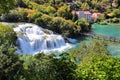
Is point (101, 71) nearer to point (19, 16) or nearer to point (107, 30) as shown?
point (19, 16)

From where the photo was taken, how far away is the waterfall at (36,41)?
111 ft

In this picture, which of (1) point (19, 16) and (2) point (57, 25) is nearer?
(2) point (57, 25)

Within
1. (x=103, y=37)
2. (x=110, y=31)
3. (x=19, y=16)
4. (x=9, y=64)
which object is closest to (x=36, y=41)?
(x=19, y=16)

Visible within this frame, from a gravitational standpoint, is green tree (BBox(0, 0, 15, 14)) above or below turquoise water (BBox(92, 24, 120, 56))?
above

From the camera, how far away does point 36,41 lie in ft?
114

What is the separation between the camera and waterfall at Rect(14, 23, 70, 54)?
33719 mm

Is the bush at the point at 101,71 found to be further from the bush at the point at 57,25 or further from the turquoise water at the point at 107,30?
the turquoise water at the point at 107,30

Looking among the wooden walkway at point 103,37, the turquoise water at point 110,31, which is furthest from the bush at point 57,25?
the turquoise water at point 110,31

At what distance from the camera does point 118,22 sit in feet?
192

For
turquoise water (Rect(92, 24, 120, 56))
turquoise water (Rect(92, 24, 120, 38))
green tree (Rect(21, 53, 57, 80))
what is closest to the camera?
green tree (Rect(21, 53, 57, 80))

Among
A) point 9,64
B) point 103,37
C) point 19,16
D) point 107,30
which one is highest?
point 9,64

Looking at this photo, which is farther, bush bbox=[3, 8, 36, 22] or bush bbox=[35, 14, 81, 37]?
bush bbox=[3, 8, 36, 22]

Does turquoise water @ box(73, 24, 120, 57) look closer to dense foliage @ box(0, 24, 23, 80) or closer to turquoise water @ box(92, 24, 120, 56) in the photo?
turquoise water @ box(92, 24, 120, 56)

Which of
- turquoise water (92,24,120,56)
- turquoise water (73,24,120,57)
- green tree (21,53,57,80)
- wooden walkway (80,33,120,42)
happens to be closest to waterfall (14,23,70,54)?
turquoise water (73,24,120,57)
